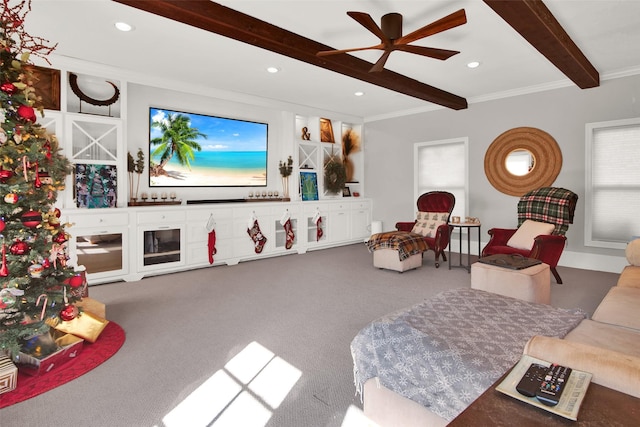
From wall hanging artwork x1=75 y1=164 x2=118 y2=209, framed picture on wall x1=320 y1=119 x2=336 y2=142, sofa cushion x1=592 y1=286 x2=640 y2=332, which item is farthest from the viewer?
framed picture on wall x1=320 y1=119 x2=336 y2=142

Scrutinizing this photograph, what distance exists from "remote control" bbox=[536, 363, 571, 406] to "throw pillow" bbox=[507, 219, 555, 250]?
11.9ft

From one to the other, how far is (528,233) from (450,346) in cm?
343

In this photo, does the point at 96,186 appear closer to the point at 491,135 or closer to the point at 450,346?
the point at 450,346

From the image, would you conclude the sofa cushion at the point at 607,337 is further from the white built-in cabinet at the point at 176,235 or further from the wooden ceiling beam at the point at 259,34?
the white built-in cabinet at the point at 176,235

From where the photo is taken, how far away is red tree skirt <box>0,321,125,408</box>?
1992 mm

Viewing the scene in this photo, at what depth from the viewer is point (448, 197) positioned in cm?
552

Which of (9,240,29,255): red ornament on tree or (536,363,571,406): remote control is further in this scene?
(9,240,29,255): red ornament on tree

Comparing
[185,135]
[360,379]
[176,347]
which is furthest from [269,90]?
[360,379]

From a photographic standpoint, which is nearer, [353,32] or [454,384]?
[454,384]

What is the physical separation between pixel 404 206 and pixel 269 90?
3.32 m

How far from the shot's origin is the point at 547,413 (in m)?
0.87

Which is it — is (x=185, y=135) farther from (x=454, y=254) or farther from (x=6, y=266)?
(x=454, y=254)

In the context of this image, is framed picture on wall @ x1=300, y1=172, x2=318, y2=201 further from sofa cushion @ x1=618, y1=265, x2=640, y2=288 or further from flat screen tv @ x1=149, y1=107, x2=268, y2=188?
sofa cushion @ x1=618, y1=265, x2=640, y2=288

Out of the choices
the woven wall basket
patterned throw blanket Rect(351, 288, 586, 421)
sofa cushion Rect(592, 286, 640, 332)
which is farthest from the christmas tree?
the woven wall basket
